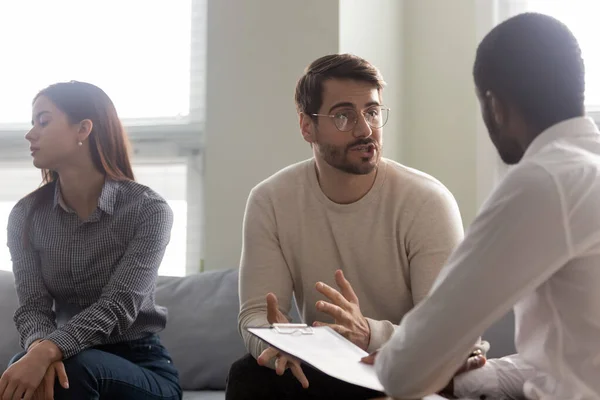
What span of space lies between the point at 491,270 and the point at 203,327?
1.74 meters

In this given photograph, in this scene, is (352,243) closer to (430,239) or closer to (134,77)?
(430,239)

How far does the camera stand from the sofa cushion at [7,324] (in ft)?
8.95

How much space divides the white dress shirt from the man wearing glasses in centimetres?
91

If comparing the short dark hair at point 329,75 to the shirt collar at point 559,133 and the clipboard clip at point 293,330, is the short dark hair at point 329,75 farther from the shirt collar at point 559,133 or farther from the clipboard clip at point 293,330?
the shirt collar at point 559,133

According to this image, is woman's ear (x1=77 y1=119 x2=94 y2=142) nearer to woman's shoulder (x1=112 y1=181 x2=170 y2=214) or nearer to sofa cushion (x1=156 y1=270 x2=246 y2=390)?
woman's shoulder (x1=112 y1=181 x2=170 y2=214)

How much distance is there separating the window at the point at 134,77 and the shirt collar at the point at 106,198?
35.2 inches

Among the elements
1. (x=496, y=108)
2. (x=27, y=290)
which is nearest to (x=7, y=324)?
(x=27, y=290)

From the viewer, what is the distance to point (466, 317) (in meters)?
1.09

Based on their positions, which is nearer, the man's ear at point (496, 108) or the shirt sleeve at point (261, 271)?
the man's ear at point (496, 108)

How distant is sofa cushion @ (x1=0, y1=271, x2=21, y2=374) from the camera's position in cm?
273

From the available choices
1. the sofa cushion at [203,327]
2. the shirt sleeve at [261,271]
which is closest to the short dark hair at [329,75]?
the shirt sleeve at [261,271]

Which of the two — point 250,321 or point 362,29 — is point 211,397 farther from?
point 362,29

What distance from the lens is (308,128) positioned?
92.0 inches

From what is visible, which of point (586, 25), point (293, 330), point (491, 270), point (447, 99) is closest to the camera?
point (491, 270)
